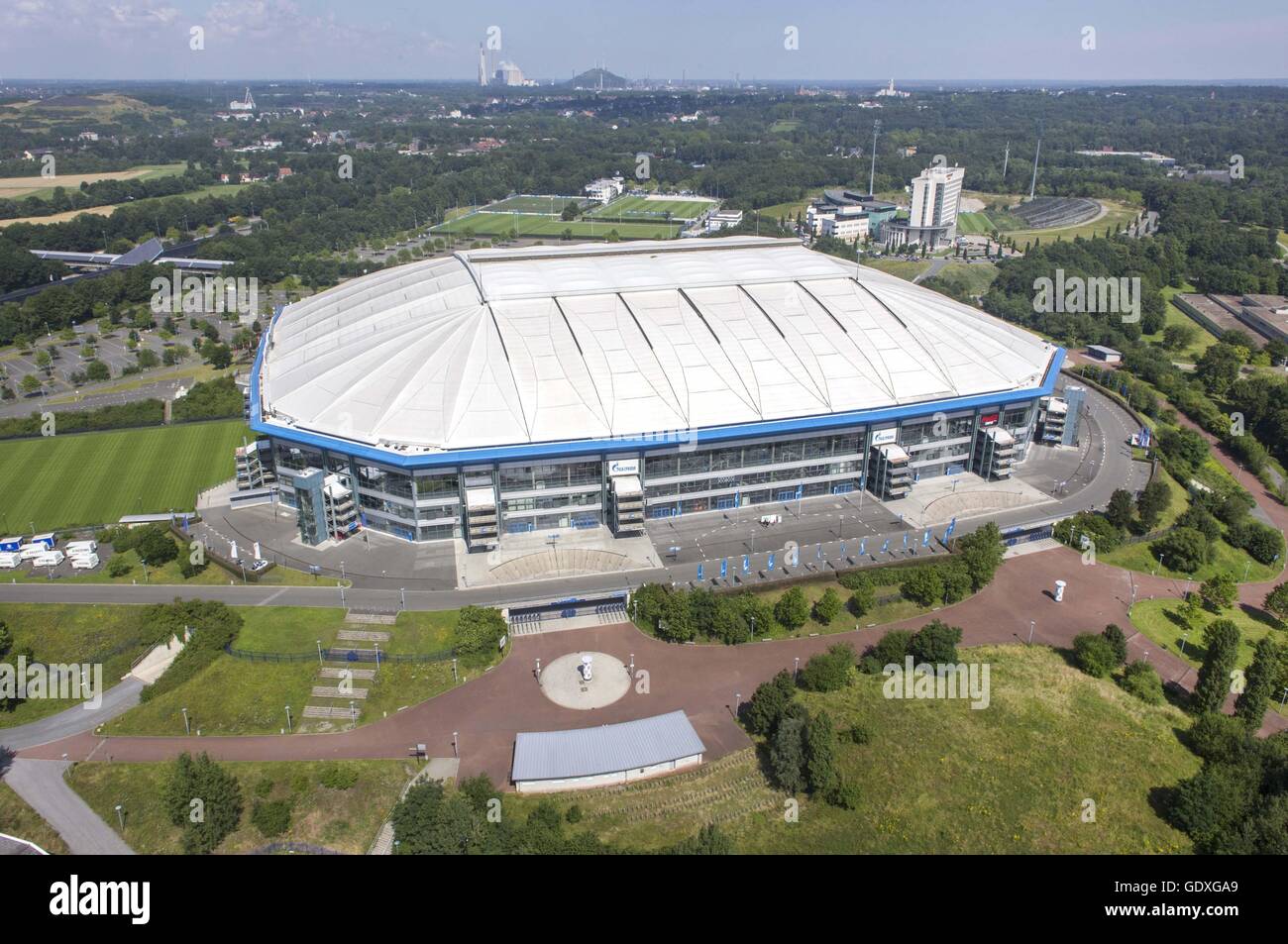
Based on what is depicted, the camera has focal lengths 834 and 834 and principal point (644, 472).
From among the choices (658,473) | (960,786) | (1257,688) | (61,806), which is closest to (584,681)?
(658,473)

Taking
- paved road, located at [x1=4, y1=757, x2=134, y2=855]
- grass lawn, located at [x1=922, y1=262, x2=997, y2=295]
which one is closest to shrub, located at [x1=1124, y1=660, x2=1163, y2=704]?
paved road, located at [x1=4, y1=757, x2=134, y2=855]

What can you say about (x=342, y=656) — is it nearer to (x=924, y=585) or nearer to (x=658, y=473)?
(x=658, y=473)

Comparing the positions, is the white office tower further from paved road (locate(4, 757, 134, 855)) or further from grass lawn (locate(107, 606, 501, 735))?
paved road (locate(4, 757, 134, 855))

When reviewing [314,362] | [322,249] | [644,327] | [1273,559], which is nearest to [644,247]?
[644,327]

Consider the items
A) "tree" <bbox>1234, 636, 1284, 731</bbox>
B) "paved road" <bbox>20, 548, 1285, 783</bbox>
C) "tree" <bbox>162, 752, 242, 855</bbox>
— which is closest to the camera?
"tree" <bbox>162, 752, 242, 855</bbox>

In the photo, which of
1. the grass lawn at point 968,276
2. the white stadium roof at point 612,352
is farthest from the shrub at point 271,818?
the grass lawn at point 968,276
